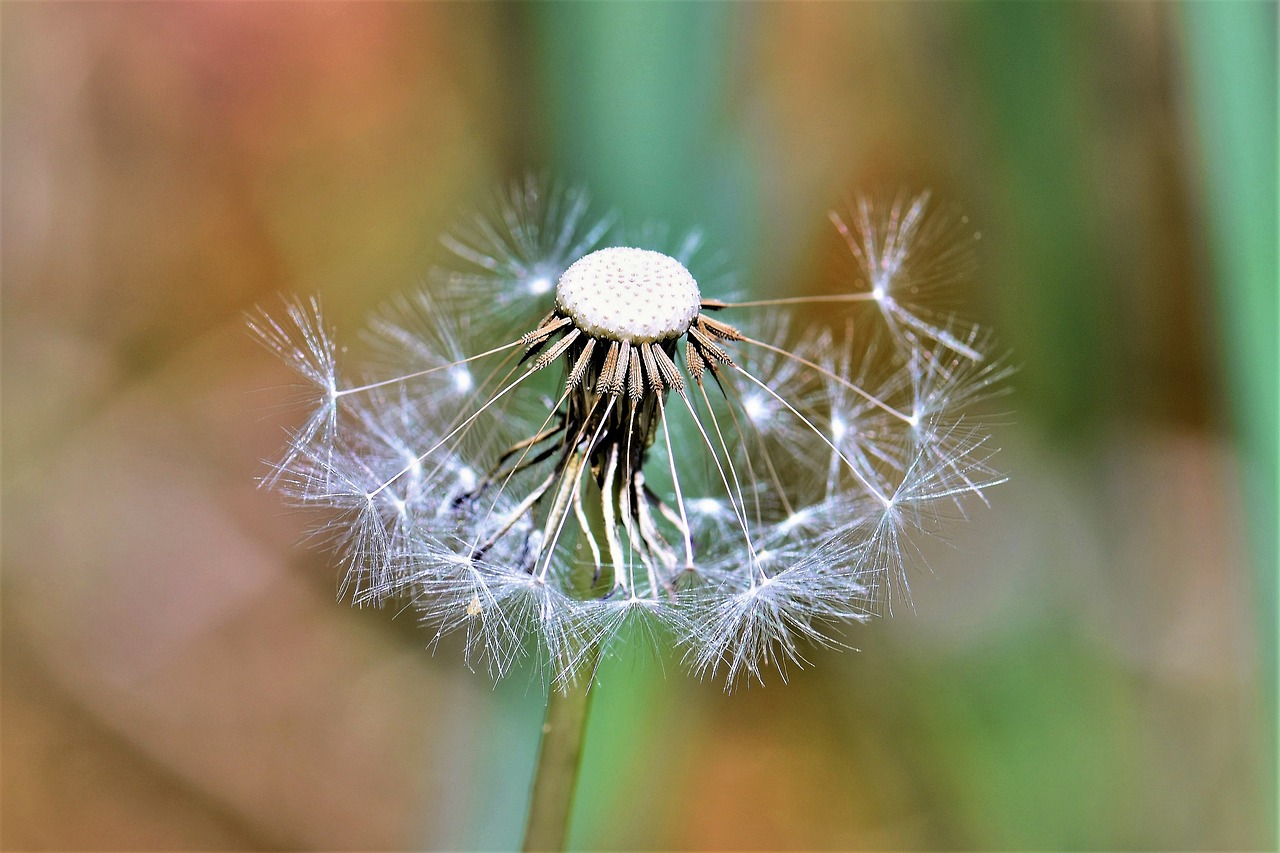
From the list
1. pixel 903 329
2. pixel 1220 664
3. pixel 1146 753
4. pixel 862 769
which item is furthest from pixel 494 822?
pixel 1220 664

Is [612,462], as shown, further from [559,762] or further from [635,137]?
[635,137]

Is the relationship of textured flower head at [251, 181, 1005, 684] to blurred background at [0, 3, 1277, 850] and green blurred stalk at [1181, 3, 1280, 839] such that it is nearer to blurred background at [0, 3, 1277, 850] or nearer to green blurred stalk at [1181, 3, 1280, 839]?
blurred background at [0, 3, 1277, 850]

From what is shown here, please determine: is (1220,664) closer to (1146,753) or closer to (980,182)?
(1146,753)

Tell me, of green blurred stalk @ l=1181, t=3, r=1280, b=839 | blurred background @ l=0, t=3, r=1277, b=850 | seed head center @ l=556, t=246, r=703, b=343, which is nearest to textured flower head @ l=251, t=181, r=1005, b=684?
seed head center @ l=556, t=246, r=703, b=343

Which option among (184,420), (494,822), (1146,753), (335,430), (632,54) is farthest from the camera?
(184,420)

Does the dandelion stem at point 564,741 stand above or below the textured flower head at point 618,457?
below

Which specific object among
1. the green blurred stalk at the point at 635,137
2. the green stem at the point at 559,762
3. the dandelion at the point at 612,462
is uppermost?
the green blurred stalk at the point at 635,137

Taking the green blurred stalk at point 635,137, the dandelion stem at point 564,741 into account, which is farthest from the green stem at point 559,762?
the green blurred stalk at point 635,137

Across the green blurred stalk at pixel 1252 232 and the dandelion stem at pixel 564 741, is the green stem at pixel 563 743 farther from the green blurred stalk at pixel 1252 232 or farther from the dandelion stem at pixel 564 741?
the green blurred stalk at pixel 1252 232
